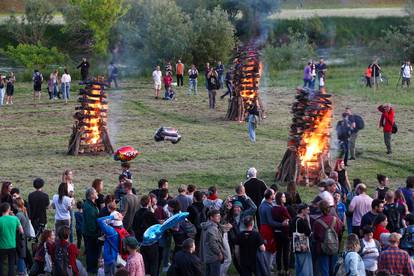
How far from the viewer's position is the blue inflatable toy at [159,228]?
17.7 metres

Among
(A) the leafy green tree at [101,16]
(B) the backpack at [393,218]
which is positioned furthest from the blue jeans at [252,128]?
(A) the leafy green tree at [101,16]

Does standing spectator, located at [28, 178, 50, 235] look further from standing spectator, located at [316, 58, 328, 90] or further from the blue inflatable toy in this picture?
standing spectator, located at [316, 58, 328, 90]

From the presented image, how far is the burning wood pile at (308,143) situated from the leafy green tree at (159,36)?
68.8ft

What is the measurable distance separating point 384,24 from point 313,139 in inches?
456

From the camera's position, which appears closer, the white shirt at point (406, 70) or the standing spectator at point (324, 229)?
the standing spectator at point (324, 229)

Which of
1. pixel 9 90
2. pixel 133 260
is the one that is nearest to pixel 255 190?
pixel 133 260

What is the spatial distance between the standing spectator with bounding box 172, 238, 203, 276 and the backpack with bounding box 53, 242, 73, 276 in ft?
6.48

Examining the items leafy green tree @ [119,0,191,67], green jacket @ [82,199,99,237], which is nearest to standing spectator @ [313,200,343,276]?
green jacket @ [82,199,99,237]

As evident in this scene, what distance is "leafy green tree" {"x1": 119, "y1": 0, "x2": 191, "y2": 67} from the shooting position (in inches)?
1912

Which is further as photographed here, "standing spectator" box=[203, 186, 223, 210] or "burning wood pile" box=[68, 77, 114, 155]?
"burning wood pile" box=[68, 77, 114, 155]

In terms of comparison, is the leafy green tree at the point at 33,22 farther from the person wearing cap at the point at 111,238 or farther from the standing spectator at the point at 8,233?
the person wearing cap at the point at 111,238

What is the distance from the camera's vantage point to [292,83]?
47.0m

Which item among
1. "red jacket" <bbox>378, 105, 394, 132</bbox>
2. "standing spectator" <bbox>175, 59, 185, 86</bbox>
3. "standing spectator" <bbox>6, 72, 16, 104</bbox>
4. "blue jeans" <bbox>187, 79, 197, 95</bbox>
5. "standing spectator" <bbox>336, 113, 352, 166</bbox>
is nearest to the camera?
"standing spectator" <bbox>336, 113, 352, 166</bbox>

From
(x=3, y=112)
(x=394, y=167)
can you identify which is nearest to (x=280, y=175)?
(x=394, y=167)
